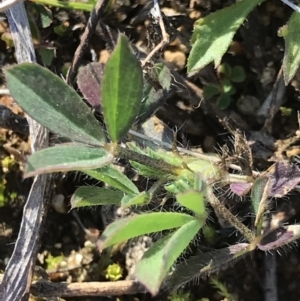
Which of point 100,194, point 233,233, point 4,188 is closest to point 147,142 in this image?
point 100,194

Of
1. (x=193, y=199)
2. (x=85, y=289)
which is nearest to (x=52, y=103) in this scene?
(x=193, y=199)

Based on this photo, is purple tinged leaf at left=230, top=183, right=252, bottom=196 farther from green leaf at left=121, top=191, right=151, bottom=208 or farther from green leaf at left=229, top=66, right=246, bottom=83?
green leaf at left=229, top=66, right=246, bottom=83

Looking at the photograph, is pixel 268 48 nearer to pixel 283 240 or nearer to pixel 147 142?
pixel 147 142

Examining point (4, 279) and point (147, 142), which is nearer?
point (4, 279)

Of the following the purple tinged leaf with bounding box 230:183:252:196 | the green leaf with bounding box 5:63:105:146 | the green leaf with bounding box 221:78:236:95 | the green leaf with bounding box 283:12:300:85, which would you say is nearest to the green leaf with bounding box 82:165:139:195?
the green leaf with bounding box 5:63:105:146

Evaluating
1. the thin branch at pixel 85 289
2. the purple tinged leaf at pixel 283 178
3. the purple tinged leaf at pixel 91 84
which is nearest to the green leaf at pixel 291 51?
the purple tinged leaf at pixel 283 178

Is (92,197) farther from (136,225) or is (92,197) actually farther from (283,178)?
(283,178)
